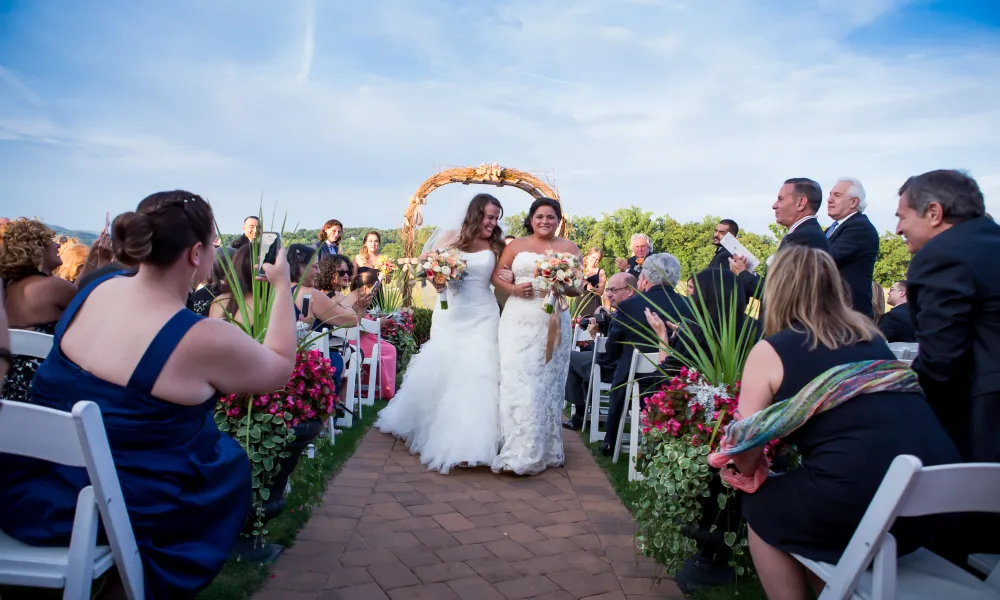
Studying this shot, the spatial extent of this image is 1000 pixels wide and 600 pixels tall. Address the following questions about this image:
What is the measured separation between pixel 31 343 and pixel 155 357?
1455mm

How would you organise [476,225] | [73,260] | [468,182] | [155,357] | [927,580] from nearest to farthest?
[155,357] → [927,580] → [73,260] → [476,225] → [468,182]

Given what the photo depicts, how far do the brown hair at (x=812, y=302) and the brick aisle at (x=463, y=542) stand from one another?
1.67 metres

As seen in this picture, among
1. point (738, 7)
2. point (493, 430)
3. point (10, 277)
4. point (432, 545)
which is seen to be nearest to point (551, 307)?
point (493, 430)

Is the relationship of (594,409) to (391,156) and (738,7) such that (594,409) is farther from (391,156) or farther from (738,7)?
(391,156)

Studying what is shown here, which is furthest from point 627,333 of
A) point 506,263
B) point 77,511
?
point 77,511

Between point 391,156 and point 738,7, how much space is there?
20.6 feet

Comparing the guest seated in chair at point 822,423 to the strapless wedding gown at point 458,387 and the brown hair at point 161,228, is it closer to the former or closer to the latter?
the brown hair at point 161,228

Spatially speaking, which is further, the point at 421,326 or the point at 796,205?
the point at 421,326

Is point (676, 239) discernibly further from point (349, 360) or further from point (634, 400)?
point (634, 400)

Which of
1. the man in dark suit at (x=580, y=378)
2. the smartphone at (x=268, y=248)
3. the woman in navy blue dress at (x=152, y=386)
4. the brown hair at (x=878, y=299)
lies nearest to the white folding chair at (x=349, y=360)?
the man in dark suit at (x=580, y=378)

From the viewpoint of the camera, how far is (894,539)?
6.16ft

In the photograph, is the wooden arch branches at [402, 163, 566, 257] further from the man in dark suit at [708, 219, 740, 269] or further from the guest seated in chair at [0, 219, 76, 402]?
the guest seated in chair at [0, 219, 76, 402]

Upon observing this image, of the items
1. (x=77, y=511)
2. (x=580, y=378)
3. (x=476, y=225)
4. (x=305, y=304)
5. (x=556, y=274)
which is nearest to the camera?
(x=77, y=511)

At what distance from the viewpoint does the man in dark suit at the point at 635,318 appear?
17.6 ft
